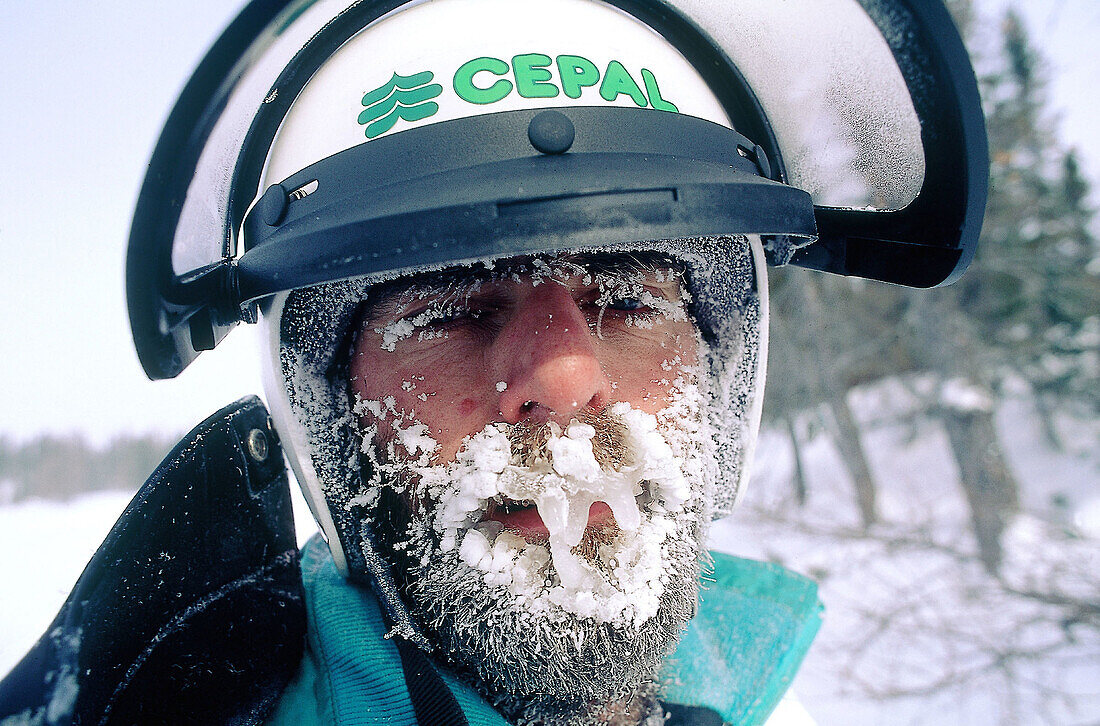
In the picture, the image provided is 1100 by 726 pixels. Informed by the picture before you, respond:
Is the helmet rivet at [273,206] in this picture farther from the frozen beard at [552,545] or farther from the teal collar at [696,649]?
the teal collar at [696,649]

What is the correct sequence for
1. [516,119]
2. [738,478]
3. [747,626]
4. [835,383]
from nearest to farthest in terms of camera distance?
1. [516,119]
2. [738,478]
3. [747,626]
4. [835,383]

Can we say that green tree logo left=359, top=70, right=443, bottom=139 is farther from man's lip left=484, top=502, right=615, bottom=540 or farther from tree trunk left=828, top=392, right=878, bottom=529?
tree trunk left=828, top=392, right=878, bottom=529

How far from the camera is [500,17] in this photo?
1271 mm

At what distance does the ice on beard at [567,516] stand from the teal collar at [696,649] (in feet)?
1.12

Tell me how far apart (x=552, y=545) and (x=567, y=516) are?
0.18 ft

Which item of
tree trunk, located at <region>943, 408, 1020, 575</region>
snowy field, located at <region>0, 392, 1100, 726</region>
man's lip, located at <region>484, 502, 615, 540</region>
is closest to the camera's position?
man's lip, located at <region>484, 502, 615, 540</region>

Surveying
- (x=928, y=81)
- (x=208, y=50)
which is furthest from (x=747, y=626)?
(x=208, y=50)

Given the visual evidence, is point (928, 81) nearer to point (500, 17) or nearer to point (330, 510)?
point (500, 17)

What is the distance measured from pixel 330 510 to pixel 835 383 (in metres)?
8.09

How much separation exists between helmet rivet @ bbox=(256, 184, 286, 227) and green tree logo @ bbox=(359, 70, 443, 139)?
212 mm

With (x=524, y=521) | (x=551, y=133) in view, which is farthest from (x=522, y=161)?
(x=524, y=521)

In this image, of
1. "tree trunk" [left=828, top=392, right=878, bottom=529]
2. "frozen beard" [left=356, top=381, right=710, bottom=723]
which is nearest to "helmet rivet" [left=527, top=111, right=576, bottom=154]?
"frozen beard" [left=356, top=381, right=710, bottom=723]

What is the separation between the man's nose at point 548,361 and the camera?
1.02m

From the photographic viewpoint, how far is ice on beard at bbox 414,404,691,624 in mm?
947
